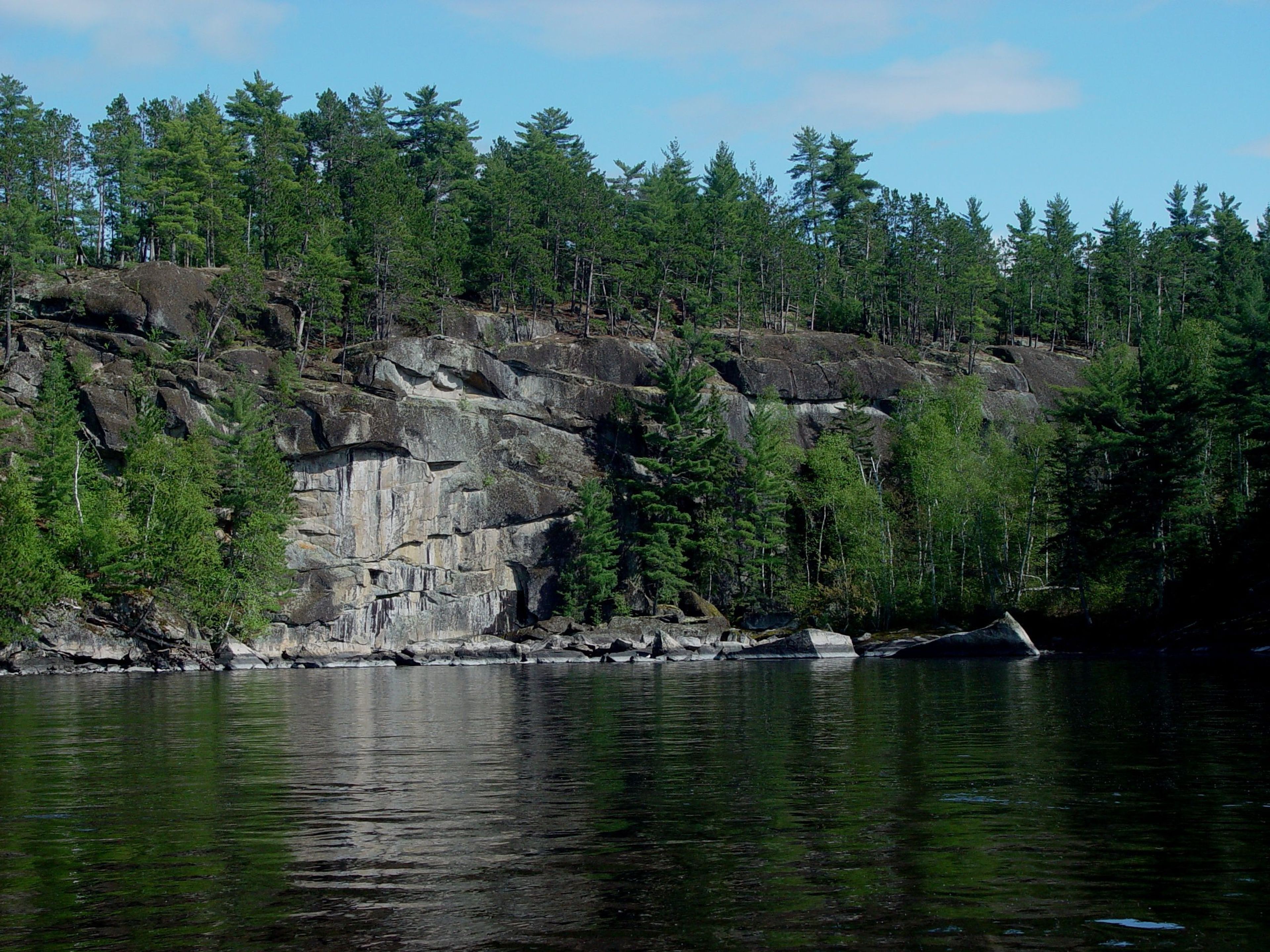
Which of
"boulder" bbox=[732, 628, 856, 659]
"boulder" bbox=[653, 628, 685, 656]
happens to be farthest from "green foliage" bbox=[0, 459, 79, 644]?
"boulder" bbox=[732, 628, 856, 659]

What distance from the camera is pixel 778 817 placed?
1077 centimetres

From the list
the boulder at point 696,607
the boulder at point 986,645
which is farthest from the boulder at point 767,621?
the boulder at point 986,645

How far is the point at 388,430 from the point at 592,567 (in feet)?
44.2

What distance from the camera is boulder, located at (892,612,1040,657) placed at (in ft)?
147

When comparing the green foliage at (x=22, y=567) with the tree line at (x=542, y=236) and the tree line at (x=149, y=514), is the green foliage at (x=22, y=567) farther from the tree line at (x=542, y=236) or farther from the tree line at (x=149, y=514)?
the tree line at (x=542, y=236)

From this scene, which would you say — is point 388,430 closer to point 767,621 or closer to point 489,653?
point 489,653

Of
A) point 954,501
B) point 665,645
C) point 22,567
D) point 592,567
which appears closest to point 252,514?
point 22,567

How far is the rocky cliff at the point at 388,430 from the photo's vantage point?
55.7 m

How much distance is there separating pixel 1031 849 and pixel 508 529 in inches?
2062

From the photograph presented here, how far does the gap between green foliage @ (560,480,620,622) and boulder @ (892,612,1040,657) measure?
16992 millimetres

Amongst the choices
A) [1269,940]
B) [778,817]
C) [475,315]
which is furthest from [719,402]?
[1269,940]

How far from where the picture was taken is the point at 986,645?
45.5 meters

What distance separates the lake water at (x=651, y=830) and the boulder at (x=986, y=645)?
75.4ft

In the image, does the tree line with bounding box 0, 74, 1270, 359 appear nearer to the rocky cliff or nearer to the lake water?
the rocky cliff
